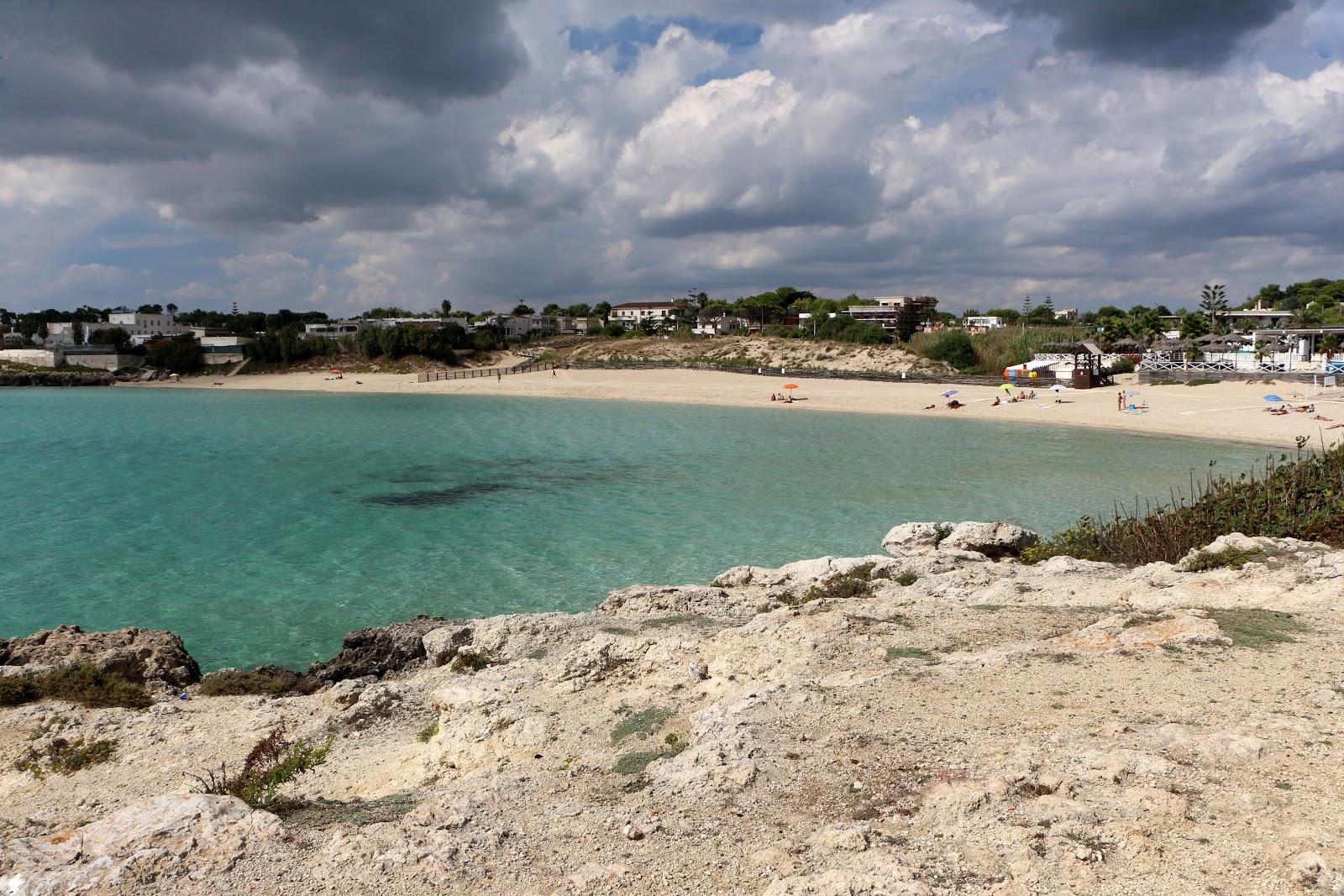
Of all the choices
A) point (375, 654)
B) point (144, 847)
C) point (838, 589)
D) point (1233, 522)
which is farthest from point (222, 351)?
point (144, 847)

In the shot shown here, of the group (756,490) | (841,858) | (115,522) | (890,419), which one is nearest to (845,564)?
(841,858)

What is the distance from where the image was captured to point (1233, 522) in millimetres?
14859

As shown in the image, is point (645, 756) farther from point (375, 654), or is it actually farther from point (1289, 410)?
point (1289, 410)

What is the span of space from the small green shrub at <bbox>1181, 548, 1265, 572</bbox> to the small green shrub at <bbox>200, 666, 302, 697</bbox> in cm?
1216

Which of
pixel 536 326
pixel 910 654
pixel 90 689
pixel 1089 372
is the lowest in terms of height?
pixel 90 689

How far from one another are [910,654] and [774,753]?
2.93 m

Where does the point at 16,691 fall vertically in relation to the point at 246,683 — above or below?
above

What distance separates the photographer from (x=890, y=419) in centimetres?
4994

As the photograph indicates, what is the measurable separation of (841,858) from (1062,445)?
3659cm

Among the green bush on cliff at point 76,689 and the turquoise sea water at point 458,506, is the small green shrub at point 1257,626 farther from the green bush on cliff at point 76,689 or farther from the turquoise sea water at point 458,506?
the green bush on cliff at point 76,689

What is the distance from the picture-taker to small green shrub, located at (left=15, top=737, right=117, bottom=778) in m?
7.89

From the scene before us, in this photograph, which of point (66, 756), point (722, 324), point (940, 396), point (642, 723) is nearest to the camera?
point (642, 723)

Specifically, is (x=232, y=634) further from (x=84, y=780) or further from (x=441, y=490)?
(x=441, y=490)

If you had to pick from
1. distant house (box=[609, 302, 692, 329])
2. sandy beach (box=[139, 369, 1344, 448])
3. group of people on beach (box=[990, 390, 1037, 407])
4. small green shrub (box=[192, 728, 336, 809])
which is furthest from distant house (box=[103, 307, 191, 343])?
small green shrub (box=[192, 728, 336, 809])
